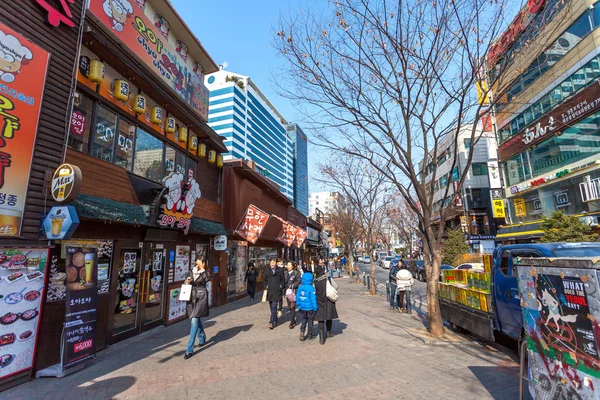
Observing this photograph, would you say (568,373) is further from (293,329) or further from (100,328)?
(100,328)

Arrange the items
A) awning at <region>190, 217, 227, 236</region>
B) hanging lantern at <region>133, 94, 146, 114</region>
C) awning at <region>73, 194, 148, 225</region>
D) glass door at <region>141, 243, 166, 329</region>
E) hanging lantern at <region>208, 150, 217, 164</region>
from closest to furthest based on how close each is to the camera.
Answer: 1. awning at <region>73, 194, 148, 225</region>
2. hanging lantern at <region>133, 94, 146, 114</region>
3. glass door at <region>141, 243, 166, 329</region>
4. awning at <region>190, 217, 227, 236</region>
5. hanging lantern at <region>208, 150, 217, 164</region>

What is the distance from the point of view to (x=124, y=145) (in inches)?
311

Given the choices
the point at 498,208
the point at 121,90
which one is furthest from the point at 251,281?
the point at 498,208

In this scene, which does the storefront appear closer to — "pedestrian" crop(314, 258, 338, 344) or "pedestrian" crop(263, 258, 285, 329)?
"pedestrian" crop(263, 258, 285, 329)

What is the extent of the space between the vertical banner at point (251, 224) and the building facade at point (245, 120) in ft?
177

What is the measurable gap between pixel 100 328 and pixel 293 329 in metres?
4.77

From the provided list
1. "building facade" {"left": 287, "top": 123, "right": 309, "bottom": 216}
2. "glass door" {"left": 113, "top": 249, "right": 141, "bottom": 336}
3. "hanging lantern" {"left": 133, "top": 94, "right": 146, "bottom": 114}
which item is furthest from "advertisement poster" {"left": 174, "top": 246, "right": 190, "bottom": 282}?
"building facade" {"left": 287, "top": 123, "right": 309, "bottom": 216}

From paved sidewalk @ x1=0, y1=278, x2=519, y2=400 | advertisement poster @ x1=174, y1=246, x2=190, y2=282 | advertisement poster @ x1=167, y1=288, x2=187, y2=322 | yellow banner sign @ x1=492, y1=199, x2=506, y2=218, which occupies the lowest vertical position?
paved sidewalk @ x1=0, y1=278, x2=519, y2=400

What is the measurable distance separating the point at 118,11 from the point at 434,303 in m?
10.9

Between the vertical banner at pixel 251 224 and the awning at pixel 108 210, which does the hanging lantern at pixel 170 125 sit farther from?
the vertical banner at pixel 251 224

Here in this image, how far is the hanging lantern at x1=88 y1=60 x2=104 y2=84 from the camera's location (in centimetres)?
660

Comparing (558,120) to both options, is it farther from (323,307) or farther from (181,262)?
(181,262)

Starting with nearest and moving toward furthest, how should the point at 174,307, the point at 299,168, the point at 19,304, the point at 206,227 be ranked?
the point at 19,304 < the point at 174,307 < the point at 206,227 < the point at 299,168

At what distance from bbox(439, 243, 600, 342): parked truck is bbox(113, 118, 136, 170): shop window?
879 centimetres
